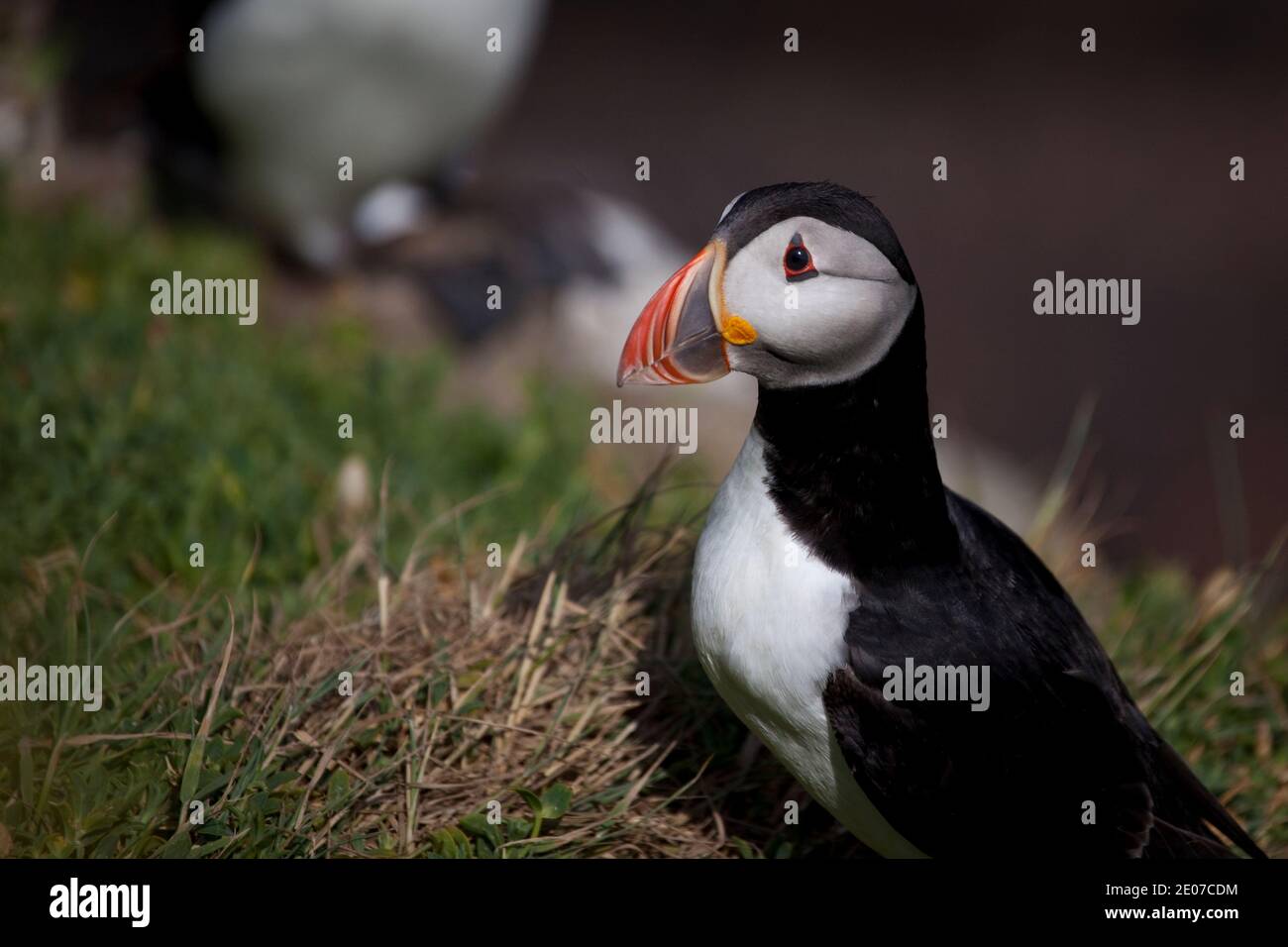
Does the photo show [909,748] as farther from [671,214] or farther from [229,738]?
[671,214]

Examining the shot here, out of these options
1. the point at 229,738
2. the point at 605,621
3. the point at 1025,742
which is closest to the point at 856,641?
the point at 1025,742

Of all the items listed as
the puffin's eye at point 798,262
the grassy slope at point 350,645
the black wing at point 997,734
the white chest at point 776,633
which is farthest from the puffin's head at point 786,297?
the grassy slope at point 350,645

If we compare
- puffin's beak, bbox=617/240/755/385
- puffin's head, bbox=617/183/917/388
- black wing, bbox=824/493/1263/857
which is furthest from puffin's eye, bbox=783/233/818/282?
black wing, bbox=824/493/1263/857

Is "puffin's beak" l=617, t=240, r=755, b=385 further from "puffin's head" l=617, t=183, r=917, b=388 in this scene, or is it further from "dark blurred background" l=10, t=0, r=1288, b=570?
"dark blurred background" l=10, t=0, r=1288, b=570

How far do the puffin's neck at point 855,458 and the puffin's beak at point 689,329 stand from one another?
15 centimetres

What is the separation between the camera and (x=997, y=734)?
245cm

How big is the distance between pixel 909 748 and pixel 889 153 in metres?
7.33

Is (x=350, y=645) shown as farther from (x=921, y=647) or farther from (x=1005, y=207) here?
(x=1005, y=207)

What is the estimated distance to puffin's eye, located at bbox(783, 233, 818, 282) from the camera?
7.48 feet

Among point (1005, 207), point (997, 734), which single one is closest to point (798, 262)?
point (997, 734)

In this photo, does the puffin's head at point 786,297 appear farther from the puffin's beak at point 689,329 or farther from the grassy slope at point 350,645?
the grassy slope at point 350,645

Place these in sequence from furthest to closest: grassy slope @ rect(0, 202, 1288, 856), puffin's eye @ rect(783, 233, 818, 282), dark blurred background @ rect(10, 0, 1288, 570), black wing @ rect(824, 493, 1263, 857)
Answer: dark blurred background @ rect(10, 0, 1288, 570) < grassy slope @ rect(0, 202, 1288, 856) < black wing @ rect(824, 493, 1263, 857) < puffin's eye @ rect(783, 233, 818, 282)

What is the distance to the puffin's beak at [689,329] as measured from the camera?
2344mm

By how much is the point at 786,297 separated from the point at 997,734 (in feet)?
2.98
